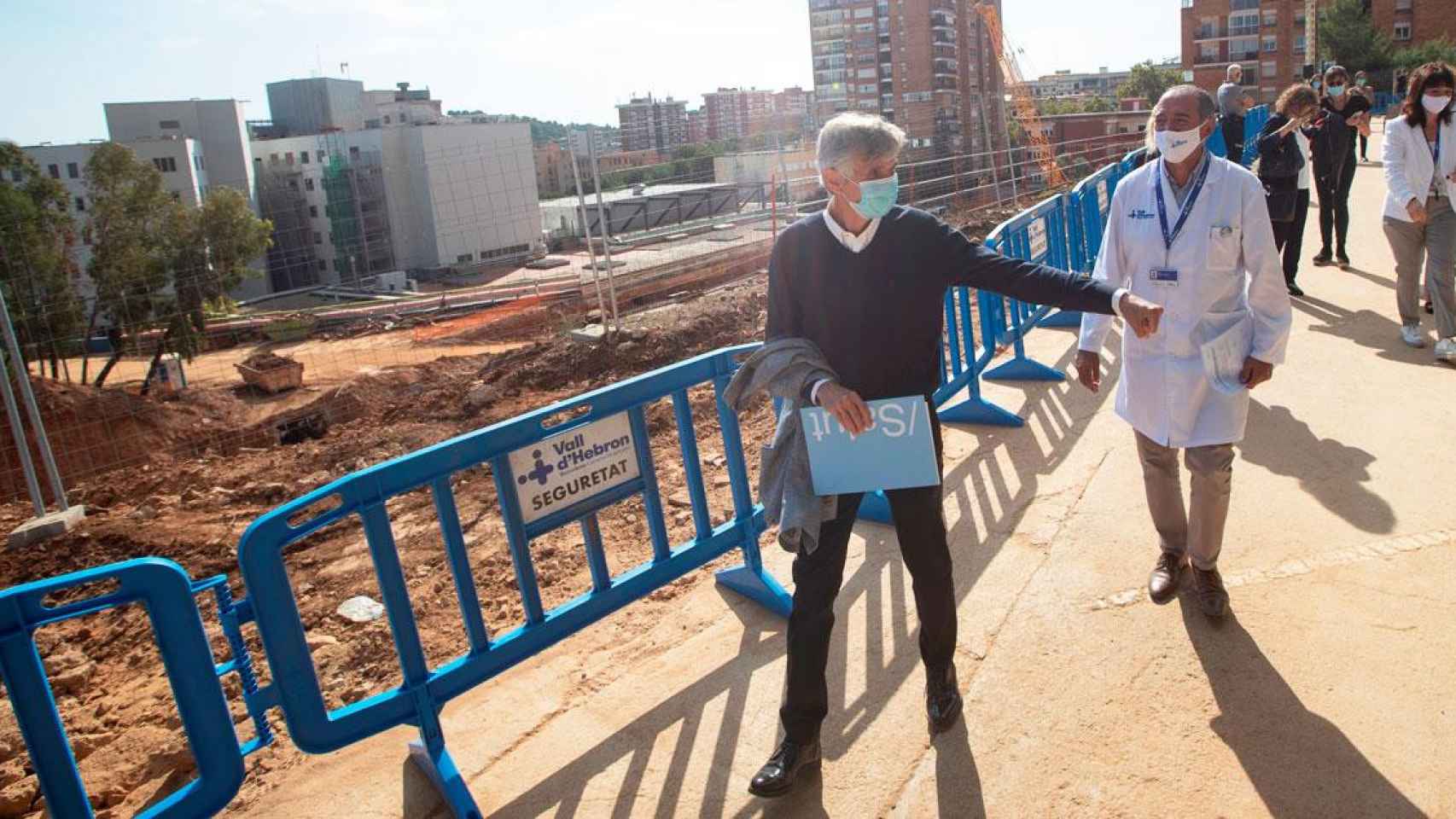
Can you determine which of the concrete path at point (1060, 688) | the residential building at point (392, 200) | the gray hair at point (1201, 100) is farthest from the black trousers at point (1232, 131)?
the residential building at point (392, 200)

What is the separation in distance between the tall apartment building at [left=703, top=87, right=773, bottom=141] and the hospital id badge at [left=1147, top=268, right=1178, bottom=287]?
3787 cm

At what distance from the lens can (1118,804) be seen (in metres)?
2.74

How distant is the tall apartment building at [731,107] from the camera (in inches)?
1757

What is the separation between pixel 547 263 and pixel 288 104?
8404 centimetres

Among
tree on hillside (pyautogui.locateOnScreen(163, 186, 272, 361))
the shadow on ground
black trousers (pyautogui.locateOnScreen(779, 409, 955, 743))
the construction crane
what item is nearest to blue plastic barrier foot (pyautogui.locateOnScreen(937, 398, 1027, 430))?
the shadow on ground

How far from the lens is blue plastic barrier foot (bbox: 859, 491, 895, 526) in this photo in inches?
193

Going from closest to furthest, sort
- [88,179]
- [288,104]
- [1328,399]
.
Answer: [1328,399] < [88,179] < [288,104]

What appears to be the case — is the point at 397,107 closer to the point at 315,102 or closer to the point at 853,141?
the point at 315,102

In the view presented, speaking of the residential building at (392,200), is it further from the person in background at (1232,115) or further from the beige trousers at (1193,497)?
the beige trousers at (1193,497)

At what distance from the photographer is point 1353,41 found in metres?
71.3

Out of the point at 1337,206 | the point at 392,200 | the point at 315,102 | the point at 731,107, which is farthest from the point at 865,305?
the point at 315,102

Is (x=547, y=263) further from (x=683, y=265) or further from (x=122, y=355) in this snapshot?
(x=122, y=355)

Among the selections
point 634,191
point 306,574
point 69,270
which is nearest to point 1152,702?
point 306,574

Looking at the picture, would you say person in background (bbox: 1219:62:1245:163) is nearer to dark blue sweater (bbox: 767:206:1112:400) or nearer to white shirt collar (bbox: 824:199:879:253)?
dark blue sweater (bbox: 767:206:1112:400)
